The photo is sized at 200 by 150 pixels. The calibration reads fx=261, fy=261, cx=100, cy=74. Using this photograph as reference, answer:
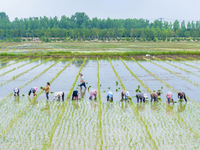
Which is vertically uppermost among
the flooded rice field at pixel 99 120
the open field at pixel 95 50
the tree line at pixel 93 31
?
the tree line at pixel 93 31

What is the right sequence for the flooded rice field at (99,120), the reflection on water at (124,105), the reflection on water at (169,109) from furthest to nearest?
1. the reflection on water at (124,105)
2. the reflection on water at (169,109)
3. the flooded rice field at (99,120)

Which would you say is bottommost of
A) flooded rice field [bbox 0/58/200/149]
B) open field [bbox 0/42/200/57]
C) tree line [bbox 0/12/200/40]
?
flooded rice field [bbox 0/58/200/149]

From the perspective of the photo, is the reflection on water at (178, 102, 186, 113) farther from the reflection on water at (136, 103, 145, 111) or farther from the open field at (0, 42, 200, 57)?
the open field at (0, 42, 200, 57)

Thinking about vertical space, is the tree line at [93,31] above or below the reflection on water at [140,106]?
above

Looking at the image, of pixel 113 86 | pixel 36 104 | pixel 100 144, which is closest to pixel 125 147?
pixel 100 144

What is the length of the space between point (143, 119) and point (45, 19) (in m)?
159

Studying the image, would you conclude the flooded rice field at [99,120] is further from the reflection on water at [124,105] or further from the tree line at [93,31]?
the tree line at [93,31]

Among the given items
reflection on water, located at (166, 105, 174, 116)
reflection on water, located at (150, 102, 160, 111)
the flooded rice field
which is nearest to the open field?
the flooded rice field

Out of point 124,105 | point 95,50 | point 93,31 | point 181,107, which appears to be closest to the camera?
point 181,107

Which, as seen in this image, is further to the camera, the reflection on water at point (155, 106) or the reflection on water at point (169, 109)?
the reflection on water at point (155, 106)

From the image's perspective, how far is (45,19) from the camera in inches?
6344

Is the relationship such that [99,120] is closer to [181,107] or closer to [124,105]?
[124,105]

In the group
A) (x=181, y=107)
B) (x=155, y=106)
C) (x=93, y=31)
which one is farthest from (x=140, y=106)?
(x=93, y=31)

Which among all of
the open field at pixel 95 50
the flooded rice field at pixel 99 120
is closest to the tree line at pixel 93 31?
the open field at pixel 95 50
